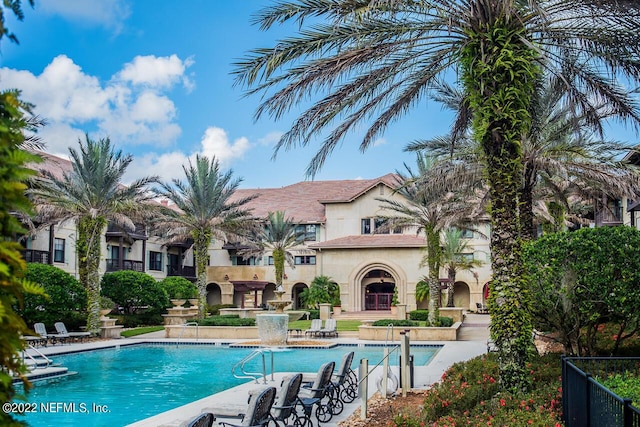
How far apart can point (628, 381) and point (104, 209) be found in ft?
80.4

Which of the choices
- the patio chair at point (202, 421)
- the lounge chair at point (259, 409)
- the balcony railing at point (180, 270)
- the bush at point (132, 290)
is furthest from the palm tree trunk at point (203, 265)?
the patio chair at point (202, 421)

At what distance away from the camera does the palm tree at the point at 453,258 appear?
156ft

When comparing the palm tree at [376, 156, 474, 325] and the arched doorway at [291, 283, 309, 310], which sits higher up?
the palm tree at [376, 156, 474, 325]

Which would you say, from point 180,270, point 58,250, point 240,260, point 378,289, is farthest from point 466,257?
point 58,250

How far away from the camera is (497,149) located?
10828 millimetres

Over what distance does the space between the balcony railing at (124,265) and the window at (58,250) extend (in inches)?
183

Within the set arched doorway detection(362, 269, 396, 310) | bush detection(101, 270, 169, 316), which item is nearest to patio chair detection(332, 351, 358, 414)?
bush detection(101, 270, 169, 316)

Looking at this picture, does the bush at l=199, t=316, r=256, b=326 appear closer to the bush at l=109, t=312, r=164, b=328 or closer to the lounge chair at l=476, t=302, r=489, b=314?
the bush at l=109, t=312, r=164, b=328

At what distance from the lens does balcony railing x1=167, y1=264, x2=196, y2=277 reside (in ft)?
183

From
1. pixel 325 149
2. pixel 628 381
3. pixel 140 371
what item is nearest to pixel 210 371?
pixel 140 371

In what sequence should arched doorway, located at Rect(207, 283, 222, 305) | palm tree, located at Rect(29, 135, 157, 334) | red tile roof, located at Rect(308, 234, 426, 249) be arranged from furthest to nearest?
arched doorway, located at Rect(207, 283, 222, 305), red tile roof, located at Rect(308, 234, 426, 249), palm tree, located at Rect(29, 135, 157, 334)

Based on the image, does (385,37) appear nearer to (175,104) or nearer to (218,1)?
(218,1)

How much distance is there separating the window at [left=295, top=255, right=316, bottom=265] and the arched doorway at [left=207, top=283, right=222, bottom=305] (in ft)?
26.4

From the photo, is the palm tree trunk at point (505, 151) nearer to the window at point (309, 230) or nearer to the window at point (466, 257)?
the window at point (466, 257)
